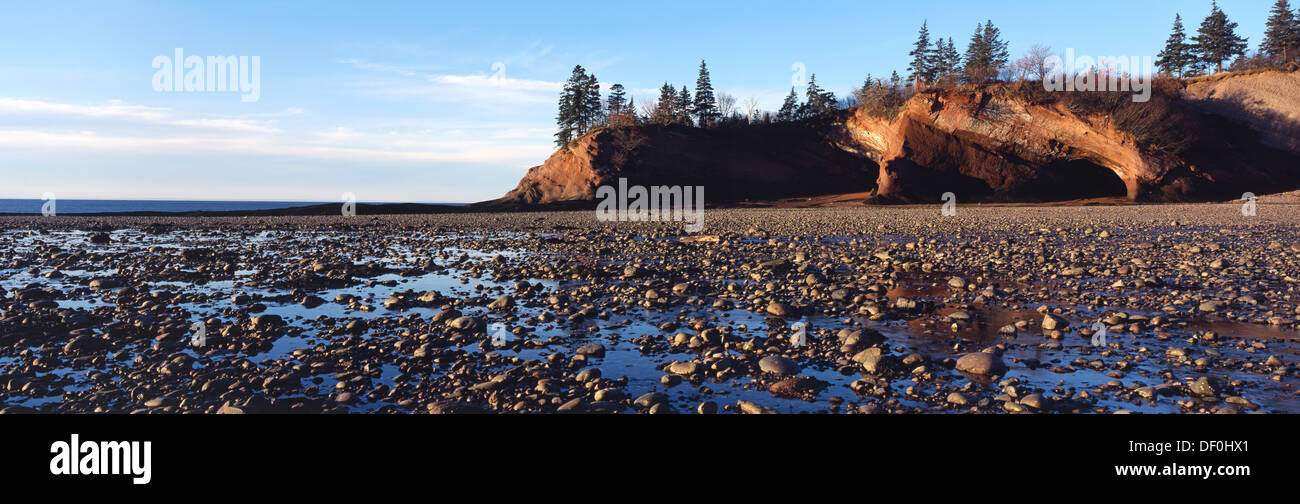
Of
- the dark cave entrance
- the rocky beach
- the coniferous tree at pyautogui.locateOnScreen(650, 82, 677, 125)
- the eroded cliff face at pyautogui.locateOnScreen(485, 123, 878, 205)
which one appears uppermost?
the coniferous tree at pyautogui.locateOnScreen(650, 82, 677, 125)

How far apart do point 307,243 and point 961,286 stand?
62.5 feet

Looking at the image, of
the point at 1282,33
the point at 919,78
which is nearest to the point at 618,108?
the point at 919,78

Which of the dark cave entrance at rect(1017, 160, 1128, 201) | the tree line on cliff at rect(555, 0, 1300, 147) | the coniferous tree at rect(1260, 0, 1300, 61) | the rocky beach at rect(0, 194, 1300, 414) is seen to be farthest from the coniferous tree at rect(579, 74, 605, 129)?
the coniferous tree at rect(1260, 0, 1300, 61)

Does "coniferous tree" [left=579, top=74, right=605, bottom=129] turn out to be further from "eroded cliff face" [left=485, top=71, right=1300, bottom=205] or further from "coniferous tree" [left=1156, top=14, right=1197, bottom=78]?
"coniferous tree" [left=1156, top=14, right=1197, bottom=78]

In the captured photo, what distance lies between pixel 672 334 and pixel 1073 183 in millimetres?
49303

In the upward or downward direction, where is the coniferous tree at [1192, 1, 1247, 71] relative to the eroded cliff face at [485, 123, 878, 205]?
upward

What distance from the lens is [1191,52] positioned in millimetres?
59719

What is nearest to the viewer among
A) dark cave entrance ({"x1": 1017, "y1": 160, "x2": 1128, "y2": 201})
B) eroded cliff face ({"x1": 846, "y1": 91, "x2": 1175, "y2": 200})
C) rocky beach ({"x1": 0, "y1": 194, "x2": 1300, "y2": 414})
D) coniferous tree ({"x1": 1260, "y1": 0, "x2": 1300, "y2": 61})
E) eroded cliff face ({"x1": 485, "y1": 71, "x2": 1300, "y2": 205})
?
rocky beach ({"x1": 0, "y1": 194, "x2": 1300, "y2": 414})

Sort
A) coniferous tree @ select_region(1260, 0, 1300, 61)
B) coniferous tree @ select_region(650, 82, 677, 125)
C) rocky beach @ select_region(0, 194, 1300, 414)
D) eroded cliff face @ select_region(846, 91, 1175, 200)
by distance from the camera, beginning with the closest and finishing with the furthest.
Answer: rocky beach @ select_region(0, 194, 1300, 414), eroded cliff face @ select_region(846, 91, 1175, 200), coniferous tree @ select_region(1260, 0, 1300, 61), coniferous tree @ select_region(650, 82, 677, 125)

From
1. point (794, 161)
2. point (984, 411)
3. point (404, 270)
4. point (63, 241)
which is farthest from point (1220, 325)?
point (794, 161)

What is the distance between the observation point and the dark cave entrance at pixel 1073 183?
145 ft

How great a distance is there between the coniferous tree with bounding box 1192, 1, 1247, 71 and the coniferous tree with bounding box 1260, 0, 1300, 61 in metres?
1.80

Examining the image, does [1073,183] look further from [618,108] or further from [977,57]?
[618,108]

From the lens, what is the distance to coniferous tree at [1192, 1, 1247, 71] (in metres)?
57.8
